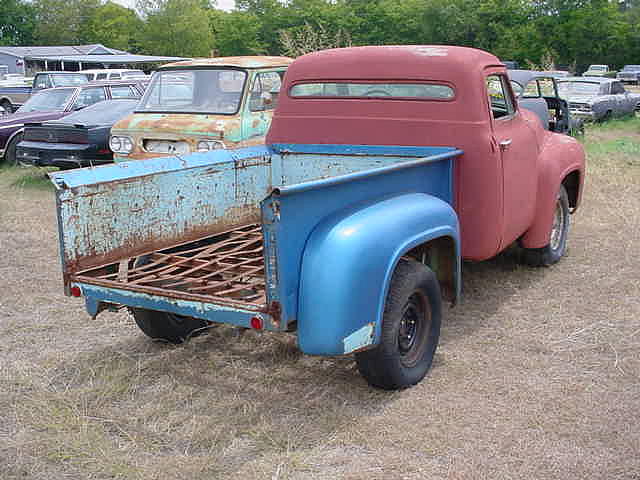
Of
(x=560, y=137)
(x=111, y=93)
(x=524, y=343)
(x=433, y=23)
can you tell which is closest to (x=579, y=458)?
(x=524, y=343)

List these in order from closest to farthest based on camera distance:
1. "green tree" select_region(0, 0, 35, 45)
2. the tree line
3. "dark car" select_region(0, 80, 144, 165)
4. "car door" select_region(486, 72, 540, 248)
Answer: "car door" select_region(486, 72, 540, 248)
"dark car" select_region(0, 80, 144, 165)
the tree line
"green tree" select_region(0, 0, 35, 45)

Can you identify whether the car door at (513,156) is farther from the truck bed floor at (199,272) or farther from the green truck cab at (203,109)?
the green truck cab at (203,109)

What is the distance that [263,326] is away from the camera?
127 inches

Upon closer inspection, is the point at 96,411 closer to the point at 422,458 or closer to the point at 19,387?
the point at 19,387

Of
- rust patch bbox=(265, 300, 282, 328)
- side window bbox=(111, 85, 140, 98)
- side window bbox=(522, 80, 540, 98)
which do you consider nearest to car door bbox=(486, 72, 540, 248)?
rust patch bbox=(265, 300, 282, 328)

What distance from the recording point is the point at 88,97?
12.1 metres

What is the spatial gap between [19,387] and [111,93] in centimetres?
905

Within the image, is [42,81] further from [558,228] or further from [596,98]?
[558,228]

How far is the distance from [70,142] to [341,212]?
7.59 m

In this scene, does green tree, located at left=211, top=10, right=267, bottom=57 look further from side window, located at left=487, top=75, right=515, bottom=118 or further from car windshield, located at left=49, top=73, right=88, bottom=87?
side window, located at left=487, top=75, right=515, bottom=118

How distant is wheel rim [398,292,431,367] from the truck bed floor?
2.54ft

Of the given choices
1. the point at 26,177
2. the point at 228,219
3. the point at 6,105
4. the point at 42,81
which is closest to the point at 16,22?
the point at 6,105

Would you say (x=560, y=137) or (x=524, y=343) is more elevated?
(x=560, y=137)

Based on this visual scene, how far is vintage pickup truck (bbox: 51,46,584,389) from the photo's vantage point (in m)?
3.28
